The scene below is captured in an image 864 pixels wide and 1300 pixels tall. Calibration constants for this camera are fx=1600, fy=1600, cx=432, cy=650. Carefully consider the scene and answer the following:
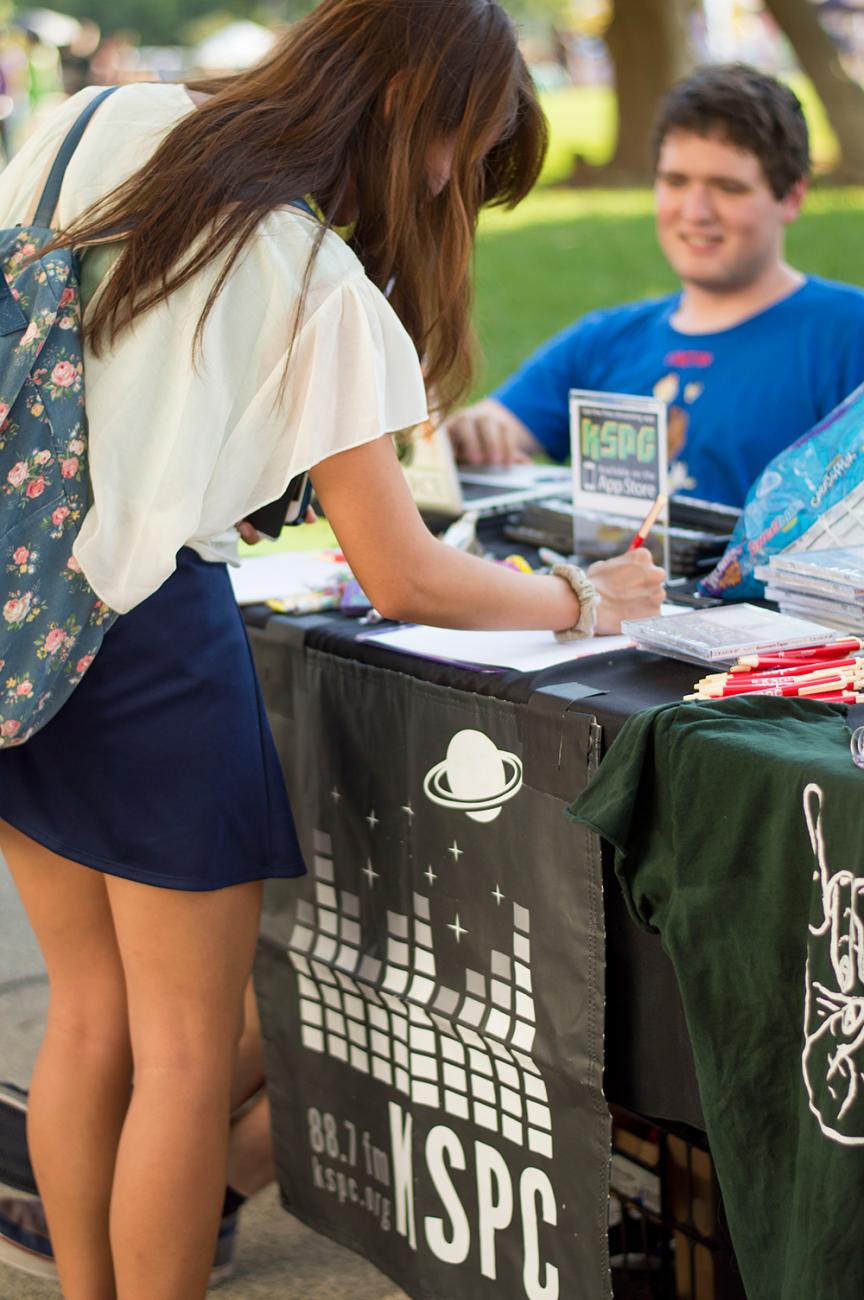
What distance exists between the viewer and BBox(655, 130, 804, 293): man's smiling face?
2693mm

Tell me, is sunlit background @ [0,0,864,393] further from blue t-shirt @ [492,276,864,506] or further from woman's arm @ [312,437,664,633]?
blue t-shirt @ [492,276,864,506]

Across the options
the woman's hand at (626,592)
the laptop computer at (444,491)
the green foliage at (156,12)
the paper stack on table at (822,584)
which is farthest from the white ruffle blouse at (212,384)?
the green foliage at (156,12)

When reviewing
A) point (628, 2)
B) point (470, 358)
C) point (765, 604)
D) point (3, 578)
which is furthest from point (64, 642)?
point (628, 2)

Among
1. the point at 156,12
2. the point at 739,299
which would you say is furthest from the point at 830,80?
the point at 156,12

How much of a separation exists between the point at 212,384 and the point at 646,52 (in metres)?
11.7

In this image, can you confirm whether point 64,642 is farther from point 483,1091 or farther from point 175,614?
point 483,1091

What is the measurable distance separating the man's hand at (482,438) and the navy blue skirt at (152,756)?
130 centimetres

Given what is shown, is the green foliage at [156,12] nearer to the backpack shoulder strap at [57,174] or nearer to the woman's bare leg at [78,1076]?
the backpack shoulder strap at [57,174]

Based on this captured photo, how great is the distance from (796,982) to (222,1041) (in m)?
0.67

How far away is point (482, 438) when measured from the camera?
2943 mm

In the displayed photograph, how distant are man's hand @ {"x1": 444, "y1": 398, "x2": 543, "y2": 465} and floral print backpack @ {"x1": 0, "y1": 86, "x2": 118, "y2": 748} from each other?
4.61ft

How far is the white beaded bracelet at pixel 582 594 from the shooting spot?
1.81 metres

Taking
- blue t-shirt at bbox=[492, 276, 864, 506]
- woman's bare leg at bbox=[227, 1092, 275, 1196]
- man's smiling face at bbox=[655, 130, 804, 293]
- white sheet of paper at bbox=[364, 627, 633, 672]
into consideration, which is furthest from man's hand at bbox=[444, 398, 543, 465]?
woman's bare leg at bbox=[227, 1092, 275, 1196]

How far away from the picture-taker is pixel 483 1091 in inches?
75.8
